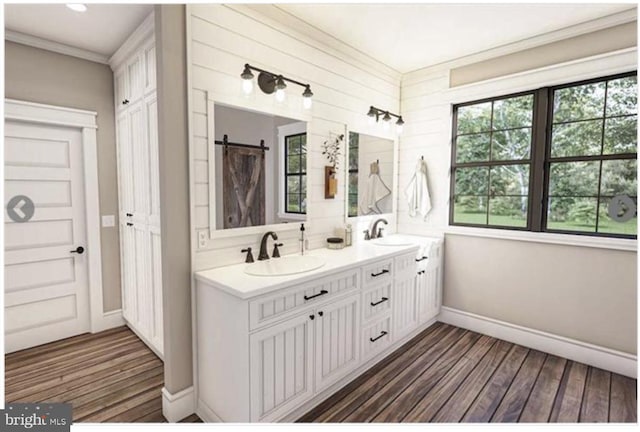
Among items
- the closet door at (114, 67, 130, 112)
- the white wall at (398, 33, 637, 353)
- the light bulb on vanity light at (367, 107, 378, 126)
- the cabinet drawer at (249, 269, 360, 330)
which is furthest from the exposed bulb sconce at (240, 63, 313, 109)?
the white wall at (398, 33, 637, 353)

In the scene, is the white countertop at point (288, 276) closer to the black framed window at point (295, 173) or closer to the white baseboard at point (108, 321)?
the black framed window at point (295, 173)

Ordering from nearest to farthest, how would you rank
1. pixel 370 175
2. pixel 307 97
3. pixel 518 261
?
pixel 307 97
pixel 518 261
pixel 370 175

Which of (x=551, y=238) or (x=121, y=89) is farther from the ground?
(x=121, y=89)

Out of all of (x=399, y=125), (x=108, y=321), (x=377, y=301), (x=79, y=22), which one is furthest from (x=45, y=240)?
(x=399, y=125)

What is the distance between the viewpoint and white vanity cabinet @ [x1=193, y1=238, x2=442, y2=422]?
71.7 inches

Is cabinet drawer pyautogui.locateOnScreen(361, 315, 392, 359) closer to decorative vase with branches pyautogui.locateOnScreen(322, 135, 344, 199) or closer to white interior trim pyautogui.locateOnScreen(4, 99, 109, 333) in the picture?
decorative vase with branches pyautogui.locateOnScreen(322, 135, 344, 199)

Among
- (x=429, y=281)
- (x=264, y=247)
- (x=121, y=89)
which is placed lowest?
(x=429, y=281)

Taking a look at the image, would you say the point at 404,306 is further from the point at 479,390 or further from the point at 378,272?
the point at 479,390

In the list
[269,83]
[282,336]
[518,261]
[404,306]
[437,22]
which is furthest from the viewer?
[518,261]

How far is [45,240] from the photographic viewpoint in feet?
10.1

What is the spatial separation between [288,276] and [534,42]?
3006 millimetres

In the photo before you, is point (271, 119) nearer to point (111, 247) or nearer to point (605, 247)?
point (111, 247)

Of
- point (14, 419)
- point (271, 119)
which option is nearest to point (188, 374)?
point (14, 419)

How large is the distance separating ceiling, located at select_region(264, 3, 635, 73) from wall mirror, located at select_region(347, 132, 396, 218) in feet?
2.87
